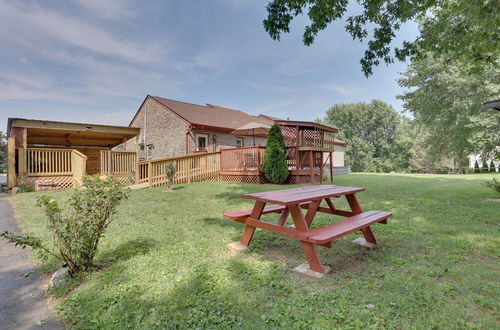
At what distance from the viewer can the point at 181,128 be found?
1612 cm

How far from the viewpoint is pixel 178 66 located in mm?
20078

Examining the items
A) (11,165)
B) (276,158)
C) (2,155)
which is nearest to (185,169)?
(276,158)

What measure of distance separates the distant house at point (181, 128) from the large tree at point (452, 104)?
46.4 feet

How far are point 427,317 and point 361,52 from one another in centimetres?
726

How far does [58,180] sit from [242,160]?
766cm

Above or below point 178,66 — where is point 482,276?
below

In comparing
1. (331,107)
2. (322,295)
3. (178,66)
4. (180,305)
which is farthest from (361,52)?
(331,107)

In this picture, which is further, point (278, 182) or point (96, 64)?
point (96, 64)

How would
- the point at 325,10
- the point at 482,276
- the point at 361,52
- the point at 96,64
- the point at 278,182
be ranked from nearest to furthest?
the point at 482,276
the point at 325,10
the point at 361,52
the point at 278,182
the point at 96,64

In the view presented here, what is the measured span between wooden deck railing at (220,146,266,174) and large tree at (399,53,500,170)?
15463mm

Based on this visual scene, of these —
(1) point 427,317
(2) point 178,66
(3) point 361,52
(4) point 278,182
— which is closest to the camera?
Result: (1) point 427,317

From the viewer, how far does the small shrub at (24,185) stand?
939cm

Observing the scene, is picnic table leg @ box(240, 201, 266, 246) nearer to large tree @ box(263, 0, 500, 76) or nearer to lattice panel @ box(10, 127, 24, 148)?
large tree @ box(263, 0, 500, 76)

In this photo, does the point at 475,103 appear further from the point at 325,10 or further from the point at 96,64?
the point at 96,64
